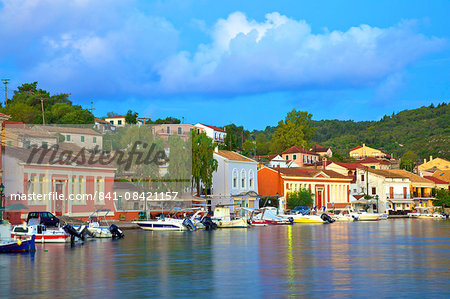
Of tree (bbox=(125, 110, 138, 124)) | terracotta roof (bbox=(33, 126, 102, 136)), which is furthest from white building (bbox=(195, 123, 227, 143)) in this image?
terracotta roof (bbox=(33, 126, 102, 136))

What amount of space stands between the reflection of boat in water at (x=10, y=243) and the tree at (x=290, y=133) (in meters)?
129

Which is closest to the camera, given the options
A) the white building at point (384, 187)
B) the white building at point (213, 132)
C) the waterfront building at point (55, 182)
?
the waterfront building at point (55, 182)

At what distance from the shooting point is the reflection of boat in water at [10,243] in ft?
125

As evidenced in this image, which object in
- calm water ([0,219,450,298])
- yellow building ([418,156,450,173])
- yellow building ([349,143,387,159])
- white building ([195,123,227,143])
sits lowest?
calm water ([0,219,450,298])

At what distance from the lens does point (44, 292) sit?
2378cm

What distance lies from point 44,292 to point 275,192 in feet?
279

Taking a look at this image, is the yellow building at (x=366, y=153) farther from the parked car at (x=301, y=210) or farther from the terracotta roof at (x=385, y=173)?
the parked car at (x=301, y=210)

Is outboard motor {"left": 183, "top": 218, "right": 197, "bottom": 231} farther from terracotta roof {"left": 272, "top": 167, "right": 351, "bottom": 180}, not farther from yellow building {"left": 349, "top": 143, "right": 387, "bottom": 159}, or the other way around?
yellow building {"left": 349, "top": 143, "right": 387, "bottom": 159}

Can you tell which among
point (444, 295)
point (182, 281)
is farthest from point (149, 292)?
point (444, 295)

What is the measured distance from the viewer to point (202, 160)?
86938mm

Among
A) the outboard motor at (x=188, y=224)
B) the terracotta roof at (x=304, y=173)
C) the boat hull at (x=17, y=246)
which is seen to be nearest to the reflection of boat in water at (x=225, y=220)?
the outboard motor at (x=188, y=224)

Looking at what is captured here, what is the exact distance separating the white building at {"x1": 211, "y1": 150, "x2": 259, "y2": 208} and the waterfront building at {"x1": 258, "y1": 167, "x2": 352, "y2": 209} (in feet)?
22.1

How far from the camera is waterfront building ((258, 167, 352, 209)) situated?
10775 centimetres

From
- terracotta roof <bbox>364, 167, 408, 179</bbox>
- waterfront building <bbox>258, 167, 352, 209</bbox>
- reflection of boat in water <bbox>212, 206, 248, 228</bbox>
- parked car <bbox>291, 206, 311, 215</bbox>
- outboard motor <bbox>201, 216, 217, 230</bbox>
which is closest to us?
outboard motor <bbox>201, 216, 217, 230</bbox>
